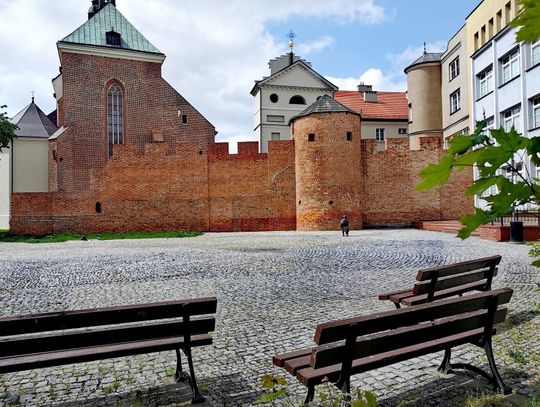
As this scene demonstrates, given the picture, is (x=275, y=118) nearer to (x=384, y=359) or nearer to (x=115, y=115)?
(x=115, y=115)

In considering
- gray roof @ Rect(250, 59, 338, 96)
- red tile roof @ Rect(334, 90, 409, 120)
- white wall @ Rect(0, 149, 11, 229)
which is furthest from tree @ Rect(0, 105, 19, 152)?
red tile roof @ Rect(334, 90, 409, 120)

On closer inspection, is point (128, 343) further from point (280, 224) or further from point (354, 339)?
point (280, 224)

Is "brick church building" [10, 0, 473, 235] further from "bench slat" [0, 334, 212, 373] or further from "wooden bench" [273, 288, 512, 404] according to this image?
"bench slat" [0, 334, 212, 373]

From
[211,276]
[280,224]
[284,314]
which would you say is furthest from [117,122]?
[284,314]

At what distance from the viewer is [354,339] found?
286 centimetres

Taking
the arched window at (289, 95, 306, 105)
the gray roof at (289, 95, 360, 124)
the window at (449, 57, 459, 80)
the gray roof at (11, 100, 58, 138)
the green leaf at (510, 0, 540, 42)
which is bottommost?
the green leaf at (510, 0, 540, 42)

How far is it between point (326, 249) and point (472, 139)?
521 inches

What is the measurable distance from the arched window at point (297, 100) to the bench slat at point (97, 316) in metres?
41.4

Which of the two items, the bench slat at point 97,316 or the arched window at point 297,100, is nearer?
the bench slat at point 97,316

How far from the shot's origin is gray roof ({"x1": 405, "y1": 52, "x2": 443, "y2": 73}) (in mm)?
33438

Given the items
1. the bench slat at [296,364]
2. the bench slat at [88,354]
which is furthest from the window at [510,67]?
the bench slat at [88,354]

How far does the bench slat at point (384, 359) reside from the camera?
2.87 meters

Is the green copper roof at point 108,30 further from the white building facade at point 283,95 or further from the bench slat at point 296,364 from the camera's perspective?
the bench slat at point 296,364

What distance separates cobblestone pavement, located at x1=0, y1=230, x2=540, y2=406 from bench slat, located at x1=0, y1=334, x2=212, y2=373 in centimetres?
40
